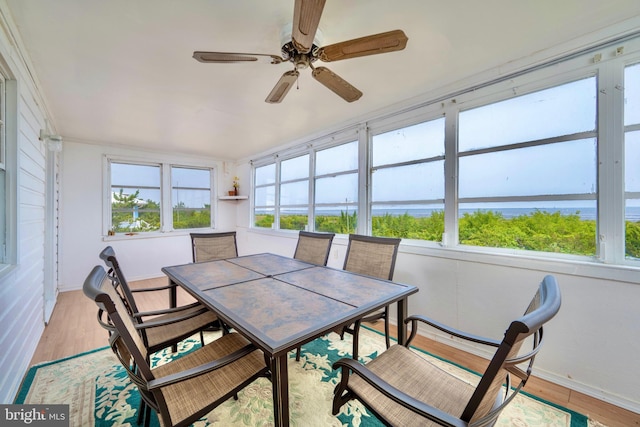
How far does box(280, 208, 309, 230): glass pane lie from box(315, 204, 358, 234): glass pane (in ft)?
1.00

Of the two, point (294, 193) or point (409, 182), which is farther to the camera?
point (294, 193)

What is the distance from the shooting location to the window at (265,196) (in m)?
5.09

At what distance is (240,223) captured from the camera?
19.5 ft

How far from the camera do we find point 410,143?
9.42ft

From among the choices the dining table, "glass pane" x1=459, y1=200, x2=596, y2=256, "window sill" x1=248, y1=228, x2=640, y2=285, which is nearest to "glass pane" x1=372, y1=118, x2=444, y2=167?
"glass pane" x1=459, y1=200, x2=596, y2=256

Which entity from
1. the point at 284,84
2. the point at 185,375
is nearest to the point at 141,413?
the point at 185,375

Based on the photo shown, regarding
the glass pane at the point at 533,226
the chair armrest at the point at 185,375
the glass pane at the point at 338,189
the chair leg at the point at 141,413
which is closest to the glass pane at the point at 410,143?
the glass pane at the point at 338,189

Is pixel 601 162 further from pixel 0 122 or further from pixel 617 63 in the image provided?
pixel 0 122

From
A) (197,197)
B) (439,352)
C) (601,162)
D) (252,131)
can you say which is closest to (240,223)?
(197,197)

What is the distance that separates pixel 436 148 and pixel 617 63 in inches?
50.6

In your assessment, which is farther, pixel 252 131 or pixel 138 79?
pixel 252 131

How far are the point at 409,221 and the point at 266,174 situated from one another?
3.41m

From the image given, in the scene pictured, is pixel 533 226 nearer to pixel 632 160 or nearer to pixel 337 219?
pixel 632 160

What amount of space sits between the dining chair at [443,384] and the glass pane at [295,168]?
332 centimetres
